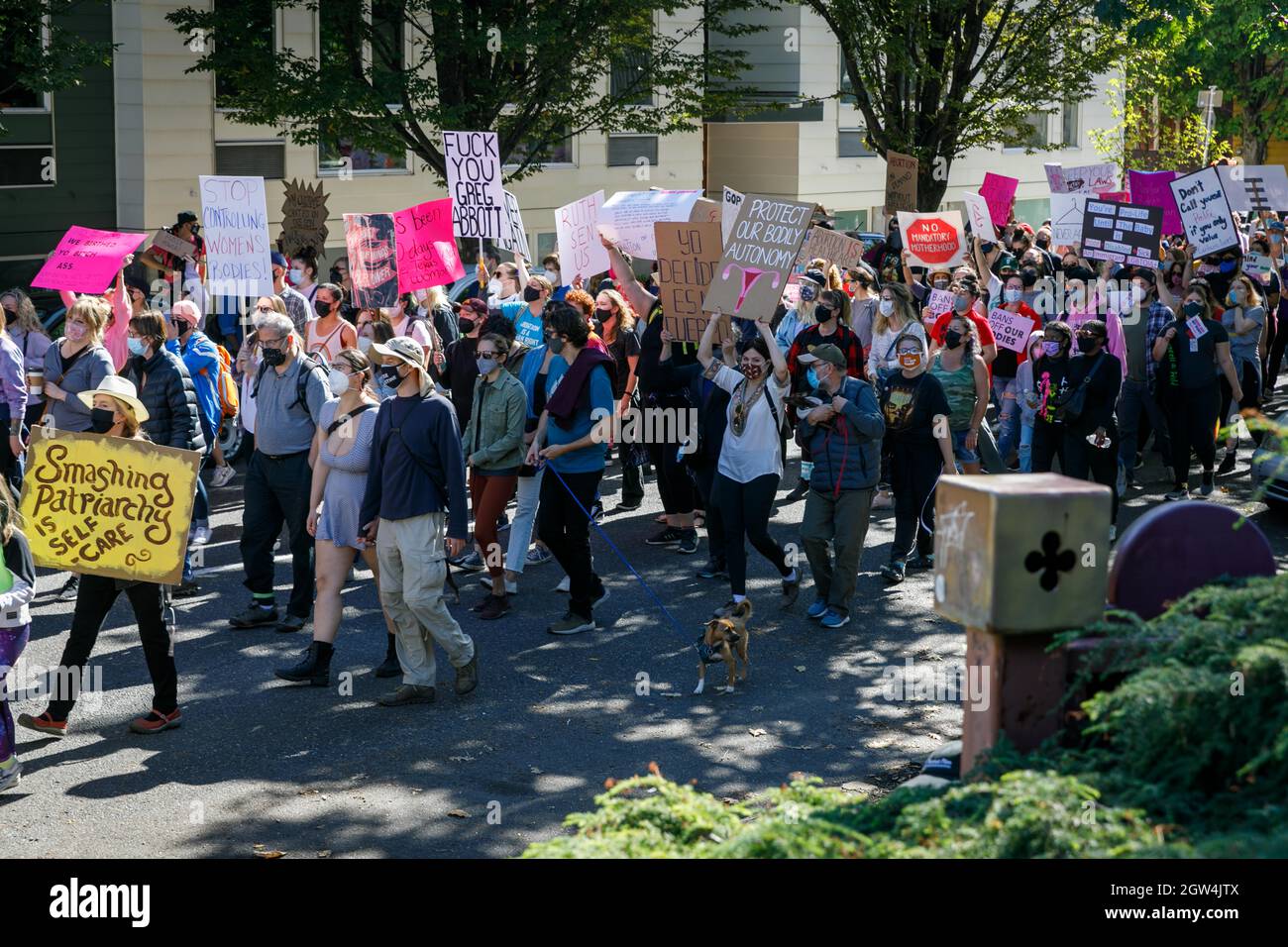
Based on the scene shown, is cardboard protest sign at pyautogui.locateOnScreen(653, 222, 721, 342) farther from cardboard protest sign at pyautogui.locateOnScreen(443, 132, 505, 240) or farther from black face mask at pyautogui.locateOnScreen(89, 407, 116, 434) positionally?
black face mask at pyautogui.locateOnScreen(89, 407, 116, 434)

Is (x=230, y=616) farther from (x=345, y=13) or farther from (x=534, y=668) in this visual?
(x=345, y=13)

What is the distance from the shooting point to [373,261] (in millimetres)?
14672

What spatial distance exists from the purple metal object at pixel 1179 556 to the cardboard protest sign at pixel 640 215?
36.2 ft

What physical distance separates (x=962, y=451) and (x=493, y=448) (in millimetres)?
3698

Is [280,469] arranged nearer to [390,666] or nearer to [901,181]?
[390,666]

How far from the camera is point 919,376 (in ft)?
36.4

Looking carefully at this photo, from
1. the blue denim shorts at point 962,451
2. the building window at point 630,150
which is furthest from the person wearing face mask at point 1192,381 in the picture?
the building window at point 630,150

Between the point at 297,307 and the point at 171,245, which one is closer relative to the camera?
the point at 297,307

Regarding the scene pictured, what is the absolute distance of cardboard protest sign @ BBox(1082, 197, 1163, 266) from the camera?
606 inches

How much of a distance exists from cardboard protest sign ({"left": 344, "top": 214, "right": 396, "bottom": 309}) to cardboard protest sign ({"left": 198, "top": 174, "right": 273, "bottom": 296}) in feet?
2.70

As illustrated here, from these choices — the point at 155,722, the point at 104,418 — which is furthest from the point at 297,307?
the point at 155,722

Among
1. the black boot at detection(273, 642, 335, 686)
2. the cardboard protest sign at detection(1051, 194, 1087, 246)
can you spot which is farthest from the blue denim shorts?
the cardboard protest sign at detection(1051, 194, 1087, 246)

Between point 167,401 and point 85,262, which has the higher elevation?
point 85,262
